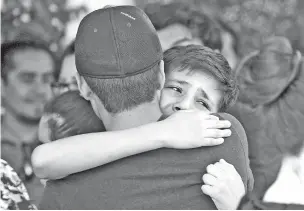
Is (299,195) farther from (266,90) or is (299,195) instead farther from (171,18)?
(171,18)

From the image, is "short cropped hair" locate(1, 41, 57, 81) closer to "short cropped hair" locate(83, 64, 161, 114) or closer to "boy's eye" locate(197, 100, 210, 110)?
"boy's eye" locate(197, 100, 210, 110)

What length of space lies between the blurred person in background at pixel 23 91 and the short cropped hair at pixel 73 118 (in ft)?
4.20

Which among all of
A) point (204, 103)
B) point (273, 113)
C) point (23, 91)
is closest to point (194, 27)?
point (273, 113)

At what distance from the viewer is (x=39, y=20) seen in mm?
2809

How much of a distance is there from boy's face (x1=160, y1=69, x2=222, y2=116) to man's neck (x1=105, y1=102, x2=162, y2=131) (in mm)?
315

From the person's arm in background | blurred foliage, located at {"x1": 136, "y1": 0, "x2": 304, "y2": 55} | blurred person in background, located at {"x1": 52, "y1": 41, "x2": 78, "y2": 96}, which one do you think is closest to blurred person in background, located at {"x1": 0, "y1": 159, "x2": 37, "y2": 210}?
the person's arm in background

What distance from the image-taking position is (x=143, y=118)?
106cm

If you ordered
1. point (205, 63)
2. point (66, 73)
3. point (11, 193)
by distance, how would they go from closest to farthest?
point (205, 63) < point (11, 193) < point (66, 73)

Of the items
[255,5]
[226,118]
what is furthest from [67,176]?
[255,5]

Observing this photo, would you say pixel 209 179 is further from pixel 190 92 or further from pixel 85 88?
pixel 190 92

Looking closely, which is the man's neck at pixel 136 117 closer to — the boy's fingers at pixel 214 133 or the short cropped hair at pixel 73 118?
the boy's fingers at pixel 214 133

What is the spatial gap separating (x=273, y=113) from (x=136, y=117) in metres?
1.55

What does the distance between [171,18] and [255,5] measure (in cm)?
47

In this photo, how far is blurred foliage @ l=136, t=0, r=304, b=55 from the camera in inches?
105
